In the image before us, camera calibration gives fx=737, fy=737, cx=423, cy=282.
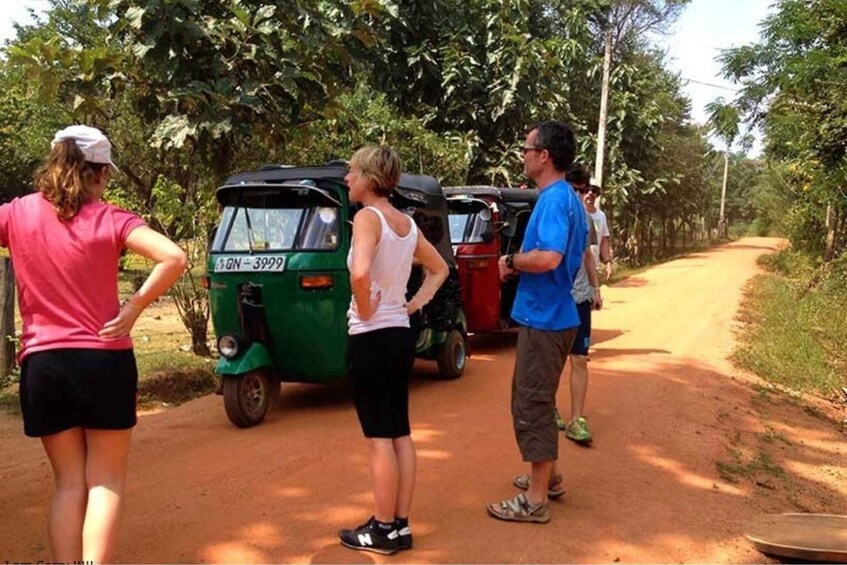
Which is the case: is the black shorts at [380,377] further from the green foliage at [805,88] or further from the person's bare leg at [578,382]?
the green foliage at [805,88]

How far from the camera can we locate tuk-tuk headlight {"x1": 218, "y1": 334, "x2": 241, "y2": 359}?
6.03 meters

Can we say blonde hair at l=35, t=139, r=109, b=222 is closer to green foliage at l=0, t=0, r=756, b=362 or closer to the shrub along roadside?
green foliage at l=0, t=0, r=756, b=362

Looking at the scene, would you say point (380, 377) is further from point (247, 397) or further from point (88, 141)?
point (247, 397)

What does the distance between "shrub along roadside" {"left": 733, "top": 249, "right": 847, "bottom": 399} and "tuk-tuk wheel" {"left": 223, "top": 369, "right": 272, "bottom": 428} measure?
250 inches

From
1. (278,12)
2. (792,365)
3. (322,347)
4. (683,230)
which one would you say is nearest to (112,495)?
(322,347)

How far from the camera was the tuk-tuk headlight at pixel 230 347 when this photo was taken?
6031 mm

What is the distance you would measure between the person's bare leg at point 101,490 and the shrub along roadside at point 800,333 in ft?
27.2

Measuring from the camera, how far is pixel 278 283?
6113 mm

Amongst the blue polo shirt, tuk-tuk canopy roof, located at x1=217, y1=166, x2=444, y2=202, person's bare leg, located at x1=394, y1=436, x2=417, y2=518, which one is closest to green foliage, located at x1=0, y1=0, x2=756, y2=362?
tuk-tuk canopy roof, located at x1=217, y1=166, x2=444, y2=202

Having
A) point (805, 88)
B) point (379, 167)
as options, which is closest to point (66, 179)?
point (379, 167)

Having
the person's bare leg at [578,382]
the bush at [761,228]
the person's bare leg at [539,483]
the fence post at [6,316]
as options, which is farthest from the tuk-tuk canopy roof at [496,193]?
the bush at [761,228]

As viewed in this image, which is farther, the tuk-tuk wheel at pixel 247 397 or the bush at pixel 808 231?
the bush at pixel 808 231

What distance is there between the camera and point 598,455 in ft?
17.8

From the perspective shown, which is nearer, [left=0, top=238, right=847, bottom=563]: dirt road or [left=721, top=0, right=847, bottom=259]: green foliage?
[left=0, top=238, right=847, bottom=563]: dirt road
